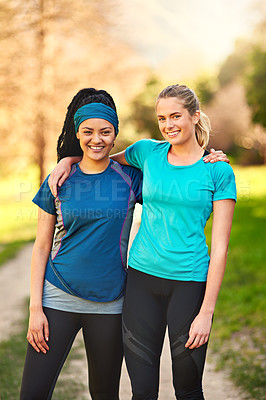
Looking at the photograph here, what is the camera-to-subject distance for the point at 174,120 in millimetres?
2125

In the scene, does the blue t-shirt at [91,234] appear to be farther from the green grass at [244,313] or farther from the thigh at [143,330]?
the green grass at [244,313]

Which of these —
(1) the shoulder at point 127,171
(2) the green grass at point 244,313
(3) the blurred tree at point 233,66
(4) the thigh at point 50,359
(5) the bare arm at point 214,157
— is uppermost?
(3) the blurred tree at point 233,66

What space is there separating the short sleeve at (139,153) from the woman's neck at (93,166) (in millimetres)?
122

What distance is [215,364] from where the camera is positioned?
471 cm

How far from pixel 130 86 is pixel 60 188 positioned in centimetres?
1374

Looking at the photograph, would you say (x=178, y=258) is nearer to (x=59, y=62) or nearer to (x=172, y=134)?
(x=172, y=134)

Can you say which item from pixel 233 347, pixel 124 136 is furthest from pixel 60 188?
pixel 124 136

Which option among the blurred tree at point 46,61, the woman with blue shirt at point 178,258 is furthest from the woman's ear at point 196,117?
the blurred tree at point 46,61

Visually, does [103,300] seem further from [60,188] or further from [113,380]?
[60,188]

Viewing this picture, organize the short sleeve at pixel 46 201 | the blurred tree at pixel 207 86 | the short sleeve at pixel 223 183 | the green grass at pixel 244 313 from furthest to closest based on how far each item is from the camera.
A: the blurred tree at pixel 207 86 < the green grass at pixel 244 313 < the short sleeve at pixel 46 201 < the short sleeve at pixel 223 183

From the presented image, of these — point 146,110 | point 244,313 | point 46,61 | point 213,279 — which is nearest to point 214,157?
point 213,279

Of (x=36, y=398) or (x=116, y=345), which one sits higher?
(x=116, y=345)

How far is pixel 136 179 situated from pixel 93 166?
22 centimetres

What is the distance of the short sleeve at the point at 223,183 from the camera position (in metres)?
2.03
